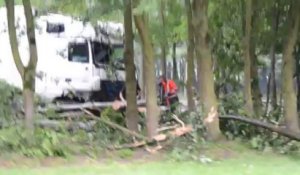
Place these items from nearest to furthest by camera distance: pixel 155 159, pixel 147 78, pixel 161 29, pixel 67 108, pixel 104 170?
pixel 104 170 → pixel 155 159 → pixel 147 78 → pixel 67 108 → pixel 161 29

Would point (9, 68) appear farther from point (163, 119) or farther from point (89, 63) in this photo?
point (163, 119)

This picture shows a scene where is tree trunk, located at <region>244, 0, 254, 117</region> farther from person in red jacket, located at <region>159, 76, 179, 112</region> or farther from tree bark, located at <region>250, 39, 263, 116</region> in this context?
person in red jacket, located at <region>159, 76, 179, 112</region>

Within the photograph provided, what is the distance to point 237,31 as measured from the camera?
821 inches

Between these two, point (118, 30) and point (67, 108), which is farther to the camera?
point (118, 30)

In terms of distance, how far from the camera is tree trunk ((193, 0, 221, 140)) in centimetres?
1452

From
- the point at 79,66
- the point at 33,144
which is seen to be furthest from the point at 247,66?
the point at 33,144

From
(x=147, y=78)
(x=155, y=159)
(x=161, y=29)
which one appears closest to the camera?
(x=155, y=159)

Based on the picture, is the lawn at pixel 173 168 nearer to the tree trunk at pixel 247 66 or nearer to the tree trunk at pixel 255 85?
the tree trunk at pixel 247 66

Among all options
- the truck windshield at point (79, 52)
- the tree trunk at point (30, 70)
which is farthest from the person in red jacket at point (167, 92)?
the tree trunk at point (30, 70)

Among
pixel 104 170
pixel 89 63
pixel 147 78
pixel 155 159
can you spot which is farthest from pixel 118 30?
pixel 104 170

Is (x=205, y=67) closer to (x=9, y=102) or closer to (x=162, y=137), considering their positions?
(x=162, y=137)

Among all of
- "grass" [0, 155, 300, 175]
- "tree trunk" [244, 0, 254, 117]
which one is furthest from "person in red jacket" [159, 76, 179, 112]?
"grass" [0, 155, 300, 175]

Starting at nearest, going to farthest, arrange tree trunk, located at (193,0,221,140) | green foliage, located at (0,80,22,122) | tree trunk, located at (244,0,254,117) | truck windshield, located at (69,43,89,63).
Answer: tree trunk, located at (193,0,221,140), green foliage, located at (0,80,22,122), tree trunk, located at (244,0,254,117), truck windshield, located at (69,43,89,63)

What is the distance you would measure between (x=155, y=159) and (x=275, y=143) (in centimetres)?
309
